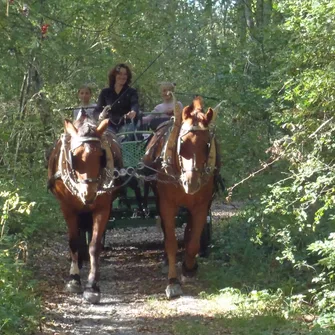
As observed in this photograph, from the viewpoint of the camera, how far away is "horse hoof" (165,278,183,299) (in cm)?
800

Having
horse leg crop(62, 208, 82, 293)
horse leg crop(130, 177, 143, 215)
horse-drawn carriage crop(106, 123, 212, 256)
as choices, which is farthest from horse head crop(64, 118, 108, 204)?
horse-drawn carriage crop(106, 123, 212, 256)

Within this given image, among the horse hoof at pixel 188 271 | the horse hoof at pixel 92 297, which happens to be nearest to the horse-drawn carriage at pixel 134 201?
the horse hoof at pixel 188 271

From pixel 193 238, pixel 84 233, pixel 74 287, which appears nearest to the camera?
pixel 74 287

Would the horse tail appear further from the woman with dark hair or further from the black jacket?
the black jacket

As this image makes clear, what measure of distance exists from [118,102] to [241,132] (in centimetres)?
304

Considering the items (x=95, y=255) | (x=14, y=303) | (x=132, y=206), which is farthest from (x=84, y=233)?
(x=14, y=303)

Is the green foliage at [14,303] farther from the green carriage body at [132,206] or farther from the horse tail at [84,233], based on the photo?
the green carriage body at [132,206]

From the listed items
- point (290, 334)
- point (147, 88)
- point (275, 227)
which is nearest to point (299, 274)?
point (275, 227)

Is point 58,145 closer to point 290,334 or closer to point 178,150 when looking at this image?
point 178,150

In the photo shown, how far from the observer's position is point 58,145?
870 centimetres

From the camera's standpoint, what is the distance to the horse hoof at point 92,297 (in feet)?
25.8

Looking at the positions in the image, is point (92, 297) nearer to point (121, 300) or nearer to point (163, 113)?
point (121, 300)

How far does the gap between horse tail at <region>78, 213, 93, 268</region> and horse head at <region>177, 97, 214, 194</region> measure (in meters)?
1.62

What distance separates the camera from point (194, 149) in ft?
25.0
